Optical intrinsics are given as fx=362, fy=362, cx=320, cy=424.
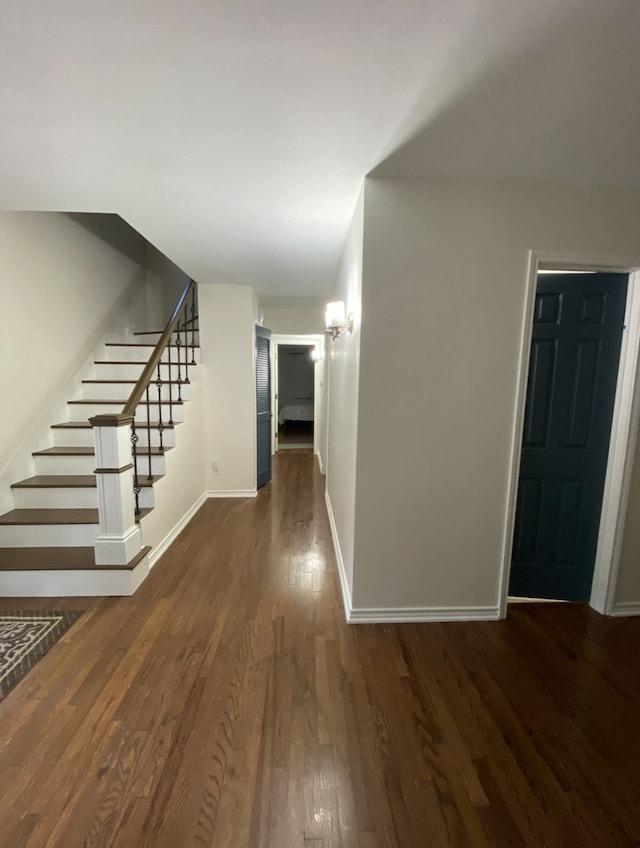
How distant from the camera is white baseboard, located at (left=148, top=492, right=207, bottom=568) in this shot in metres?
2.76

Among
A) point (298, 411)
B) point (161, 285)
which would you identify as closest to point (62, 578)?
point (161, 285)

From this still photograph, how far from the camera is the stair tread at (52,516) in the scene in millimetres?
2492

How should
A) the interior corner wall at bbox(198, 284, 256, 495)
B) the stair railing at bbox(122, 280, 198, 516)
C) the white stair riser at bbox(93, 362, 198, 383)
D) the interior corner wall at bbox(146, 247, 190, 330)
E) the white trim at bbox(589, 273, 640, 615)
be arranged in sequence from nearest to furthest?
the white trim at bbox(589, 273, 640, 615) → the stair railing at bbox(122, 280, 198, 516) → the white stair riser at bbox(93, 362, 198, 383) → the interior corner wall at bbox(198, 284, 256, 495) → the interior corner wall at bbox(146, 247, 190, 330)

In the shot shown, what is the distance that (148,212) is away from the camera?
229cm

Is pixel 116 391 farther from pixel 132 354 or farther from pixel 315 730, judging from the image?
pixel 315 730

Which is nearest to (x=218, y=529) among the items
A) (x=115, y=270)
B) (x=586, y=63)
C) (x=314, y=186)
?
(x=314, y=186)

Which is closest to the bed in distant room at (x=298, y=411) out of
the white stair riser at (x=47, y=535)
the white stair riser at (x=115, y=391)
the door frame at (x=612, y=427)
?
the white stair riser at (x=115, y=391)

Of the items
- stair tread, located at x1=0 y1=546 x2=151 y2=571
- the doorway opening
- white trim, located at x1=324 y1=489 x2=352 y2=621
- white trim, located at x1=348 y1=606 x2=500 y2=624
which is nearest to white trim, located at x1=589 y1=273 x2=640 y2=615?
white trim, located at x1=348 y1=606 x2=500 y2=624

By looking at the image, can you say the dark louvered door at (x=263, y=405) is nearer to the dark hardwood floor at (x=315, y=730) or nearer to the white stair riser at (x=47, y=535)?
the white stair riser at (x=47, y=535)

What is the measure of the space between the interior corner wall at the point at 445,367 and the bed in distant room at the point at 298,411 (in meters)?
8.37

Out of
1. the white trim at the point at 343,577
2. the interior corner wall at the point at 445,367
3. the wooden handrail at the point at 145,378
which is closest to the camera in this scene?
the interior corner wall at the point at 445,367

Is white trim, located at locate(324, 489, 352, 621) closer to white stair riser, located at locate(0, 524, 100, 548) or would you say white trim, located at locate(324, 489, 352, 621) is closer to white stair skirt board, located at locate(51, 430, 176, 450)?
white stair skirt board, located at locate(51, 430, 176, 450)

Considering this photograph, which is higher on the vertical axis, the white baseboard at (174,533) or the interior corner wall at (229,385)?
the interior corner wall at (229,385)

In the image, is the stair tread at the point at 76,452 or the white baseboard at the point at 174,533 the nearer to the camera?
the white baseboard at the point at 174,533
